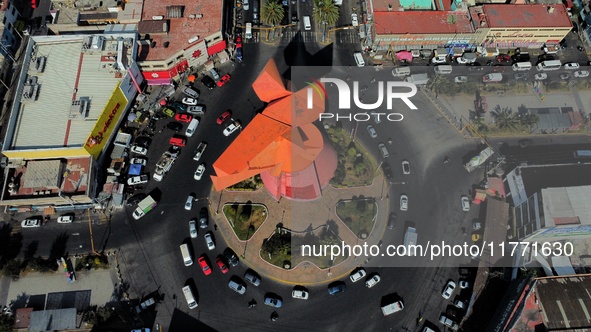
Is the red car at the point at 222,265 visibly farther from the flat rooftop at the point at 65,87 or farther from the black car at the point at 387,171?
the black car at the point at 387,171

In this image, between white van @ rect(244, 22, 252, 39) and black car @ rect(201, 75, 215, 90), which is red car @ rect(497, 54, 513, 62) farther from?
black car @ rect(201, 75, 215, 90)

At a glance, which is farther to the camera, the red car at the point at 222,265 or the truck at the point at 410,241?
the truck at the point at 410,241

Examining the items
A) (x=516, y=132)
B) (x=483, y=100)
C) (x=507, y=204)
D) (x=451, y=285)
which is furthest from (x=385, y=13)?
(x=451, y=285)

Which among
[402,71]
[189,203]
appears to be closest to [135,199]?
[189,203]

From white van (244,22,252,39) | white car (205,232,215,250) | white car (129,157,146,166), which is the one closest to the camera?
white car (205,232,215,250)

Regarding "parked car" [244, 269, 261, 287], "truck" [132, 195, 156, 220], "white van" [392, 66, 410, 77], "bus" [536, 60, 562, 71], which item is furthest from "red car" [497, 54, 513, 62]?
"truck" [132, 195, 156, 220]

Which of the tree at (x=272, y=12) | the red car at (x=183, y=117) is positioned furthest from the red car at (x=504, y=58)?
the red car at (x=183, y=117)

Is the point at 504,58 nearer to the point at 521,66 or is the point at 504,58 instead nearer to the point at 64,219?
the point at 521,66
